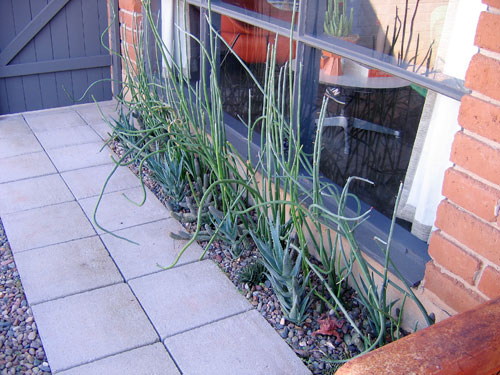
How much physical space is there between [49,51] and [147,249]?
8.82 feet

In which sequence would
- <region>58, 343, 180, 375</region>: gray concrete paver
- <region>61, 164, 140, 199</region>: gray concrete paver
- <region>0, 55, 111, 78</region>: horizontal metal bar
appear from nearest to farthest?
<region>58, 343, 180, 375</region>: gray concrete paver
<region>61, 164, 140, 199</region>: gray concrete paver
<region>0, 55, 111, 78</region>: horizontal metal bar

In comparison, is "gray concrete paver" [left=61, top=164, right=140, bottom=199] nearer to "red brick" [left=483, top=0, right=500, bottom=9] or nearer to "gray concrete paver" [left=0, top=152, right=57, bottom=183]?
"gray concrete paver" [left=0, top=152, right=57, bottom=183]

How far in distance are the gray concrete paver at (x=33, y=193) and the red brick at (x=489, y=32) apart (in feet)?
7.72

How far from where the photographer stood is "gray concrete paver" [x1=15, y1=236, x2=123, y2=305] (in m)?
2.25

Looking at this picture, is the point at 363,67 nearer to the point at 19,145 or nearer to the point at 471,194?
the point at 471,194

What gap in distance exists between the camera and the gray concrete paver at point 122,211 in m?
2.79

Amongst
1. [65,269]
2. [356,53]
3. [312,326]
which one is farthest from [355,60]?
[65,269]

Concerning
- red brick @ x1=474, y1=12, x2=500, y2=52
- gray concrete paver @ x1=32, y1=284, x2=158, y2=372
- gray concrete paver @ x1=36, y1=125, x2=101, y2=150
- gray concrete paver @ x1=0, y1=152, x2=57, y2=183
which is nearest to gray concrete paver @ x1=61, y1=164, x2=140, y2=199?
gray concrete paver @ x1=0, y1=152, x2=57, y2=183

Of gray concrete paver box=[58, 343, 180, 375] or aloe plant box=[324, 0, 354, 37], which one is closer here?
gray concrete paver box=[58, 343, 180, 375]

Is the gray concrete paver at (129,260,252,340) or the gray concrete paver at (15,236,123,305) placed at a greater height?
the gray concrete paver at (129,260,252,340)

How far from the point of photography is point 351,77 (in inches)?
99.7

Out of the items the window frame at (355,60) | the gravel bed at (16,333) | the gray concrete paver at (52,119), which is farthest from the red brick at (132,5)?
the gravel bed at (16,333)

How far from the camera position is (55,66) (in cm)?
449

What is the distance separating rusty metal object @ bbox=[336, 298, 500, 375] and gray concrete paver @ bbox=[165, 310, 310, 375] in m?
0.90
